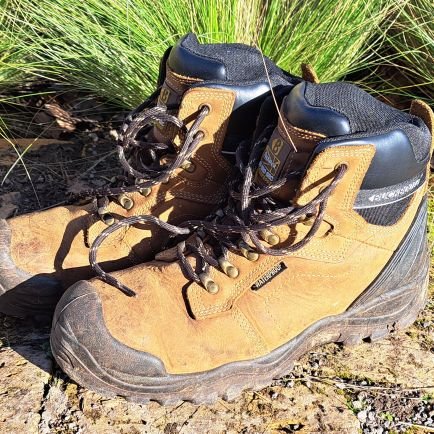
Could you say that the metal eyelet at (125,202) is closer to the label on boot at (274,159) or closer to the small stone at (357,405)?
the label on boot at (274,159)

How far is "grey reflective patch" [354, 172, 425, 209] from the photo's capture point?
1.56 m

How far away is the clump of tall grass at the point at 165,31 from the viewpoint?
2699 mm

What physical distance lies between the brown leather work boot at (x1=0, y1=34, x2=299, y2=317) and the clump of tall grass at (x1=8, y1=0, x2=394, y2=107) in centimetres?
86

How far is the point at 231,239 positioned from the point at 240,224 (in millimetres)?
72

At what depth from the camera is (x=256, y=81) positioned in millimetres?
1759

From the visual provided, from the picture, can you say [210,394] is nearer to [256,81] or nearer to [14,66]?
[256,81]

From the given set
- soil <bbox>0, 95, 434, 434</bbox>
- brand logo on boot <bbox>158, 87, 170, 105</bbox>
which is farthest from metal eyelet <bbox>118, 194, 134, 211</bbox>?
soil <bbox>0, 95, 434, 434</bbox>

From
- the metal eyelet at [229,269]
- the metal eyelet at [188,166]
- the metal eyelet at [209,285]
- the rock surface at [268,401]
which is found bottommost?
the rock surface at [268,401]

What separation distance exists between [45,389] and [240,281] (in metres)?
0.51

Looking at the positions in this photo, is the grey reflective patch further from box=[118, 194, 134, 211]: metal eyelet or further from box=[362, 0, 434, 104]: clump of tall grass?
box=[362, 0, 434, 104]: clump of tall grass

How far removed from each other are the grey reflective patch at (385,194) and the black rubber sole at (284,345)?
0.46ft

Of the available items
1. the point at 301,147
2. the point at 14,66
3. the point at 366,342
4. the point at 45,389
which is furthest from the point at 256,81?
the point at 14,66

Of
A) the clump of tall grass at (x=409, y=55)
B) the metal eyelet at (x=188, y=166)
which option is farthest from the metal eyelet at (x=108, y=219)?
the clump of tall grass at (x=409, y=55)

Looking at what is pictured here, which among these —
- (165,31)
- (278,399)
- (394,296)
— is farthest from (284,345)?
(165,31)
